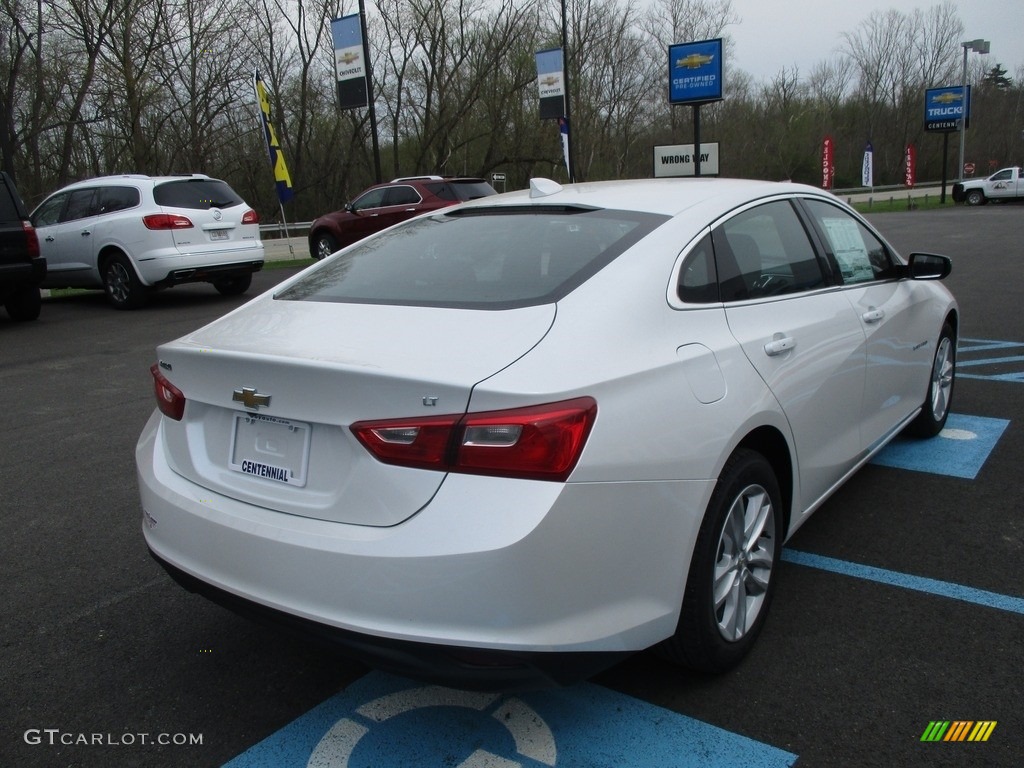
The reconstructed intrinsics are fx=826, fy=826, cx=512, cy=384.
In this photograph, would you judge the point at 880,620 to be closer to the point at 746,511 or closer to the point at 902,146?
the point at 746,511

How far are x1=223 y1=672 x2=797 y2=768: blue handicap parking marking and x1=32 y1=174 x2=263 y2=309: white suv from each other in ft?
33.0

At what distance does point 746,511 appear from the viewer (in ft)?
9.01

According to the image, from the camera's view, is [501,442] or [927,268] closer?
[501,442]

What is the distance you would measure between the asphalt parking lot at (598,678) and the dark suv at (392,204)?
1356cm

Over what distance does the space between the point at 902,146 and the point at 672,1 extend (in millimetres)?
27235

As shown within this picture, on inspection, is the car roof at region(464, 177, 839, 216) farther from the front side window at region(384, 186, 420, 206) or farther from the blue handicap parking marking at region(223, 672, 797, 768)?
the front side window at region(384, 186, 420, 206)

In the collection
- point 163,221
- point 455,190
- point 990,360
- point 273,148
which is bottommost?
point 990,360

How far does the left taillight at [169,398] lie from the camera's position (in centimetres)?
268

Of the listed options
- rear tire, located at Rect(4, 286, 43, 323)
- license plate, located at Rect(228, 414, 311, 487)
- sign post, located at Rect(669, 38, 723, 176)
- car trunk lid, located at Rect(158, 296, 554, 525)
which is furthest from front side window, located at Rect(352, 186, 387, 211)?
license plate, located at Rect(228, 414, 311, 487)

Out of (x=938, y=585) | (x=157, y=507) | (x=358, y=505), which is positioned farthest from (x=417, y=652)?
(x=938, y=585)

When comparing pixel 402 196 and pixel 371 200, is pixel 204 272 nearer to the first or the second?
pixel 402 196

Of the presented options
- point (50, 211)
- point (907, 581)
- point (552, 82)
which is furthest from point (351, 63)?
point (907, 581)

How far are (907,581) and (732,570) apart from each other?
1.08m

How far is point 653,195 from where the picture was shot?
3.24 m
